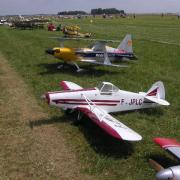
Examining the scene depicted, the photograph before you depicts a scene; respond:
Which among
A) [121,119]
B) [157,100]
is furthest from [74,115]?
[157,100]

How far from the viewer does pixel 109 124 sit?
9156 millimetres

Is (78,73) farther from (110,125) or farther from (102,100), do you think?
(110,125)

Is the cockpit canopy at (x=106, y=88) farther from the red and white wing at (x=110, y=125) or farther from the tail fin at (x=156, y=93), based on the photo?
the tail fin at (x=156, y=93)

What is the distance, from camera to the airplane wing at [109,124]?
842 cm

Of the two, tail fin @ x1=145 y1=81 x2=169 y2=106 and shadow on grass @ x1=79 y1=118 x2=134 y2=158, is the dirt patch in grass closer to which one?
shadow on grass @ x1=79 y1=118 x2=134 y2=158

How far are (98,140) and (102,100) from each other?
71.0 inches

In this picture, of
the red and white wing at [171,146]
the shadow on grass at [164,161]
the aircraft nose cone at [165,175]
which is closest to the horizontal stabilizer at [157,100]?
the shadow on grass at [164,161]

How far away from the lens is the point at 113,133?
8.61 metres

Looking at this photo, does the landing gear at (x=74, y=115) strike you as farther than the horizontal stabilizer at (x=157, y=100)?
No

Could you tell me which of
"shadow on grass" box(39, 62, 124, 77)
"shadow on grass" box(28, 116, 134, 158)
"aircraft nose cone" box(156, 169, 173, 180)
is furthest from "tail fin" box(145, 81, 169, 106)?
"shadow on grass" box(39, 62, 124, 77)

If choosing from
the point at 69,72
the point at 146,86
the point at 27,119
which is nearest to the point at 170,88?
the point at 146,86

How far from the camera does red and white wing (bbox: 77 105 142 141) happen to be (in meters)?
8.40

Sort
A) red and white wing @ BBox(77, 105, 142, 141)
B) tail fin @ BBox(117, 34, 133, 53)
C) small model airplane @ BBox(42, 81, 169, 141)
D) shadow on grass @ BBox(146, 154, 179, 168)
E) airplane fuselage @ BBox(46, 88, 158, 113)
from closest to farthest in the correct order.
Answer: shadow on grass @ BBox(146, 154, 179, 168) < red and white wing @ BBox(77, 105, 142, 141) < small model airplane @ BBox(42, 81, 169, 141) < airplane fuselage @ BBox(46, 88, 158, 113) < tail fin @ BBox(117, 34, 133, 53)

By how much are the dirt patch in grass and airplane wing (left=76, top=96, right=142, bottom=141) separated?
3.53 feet
